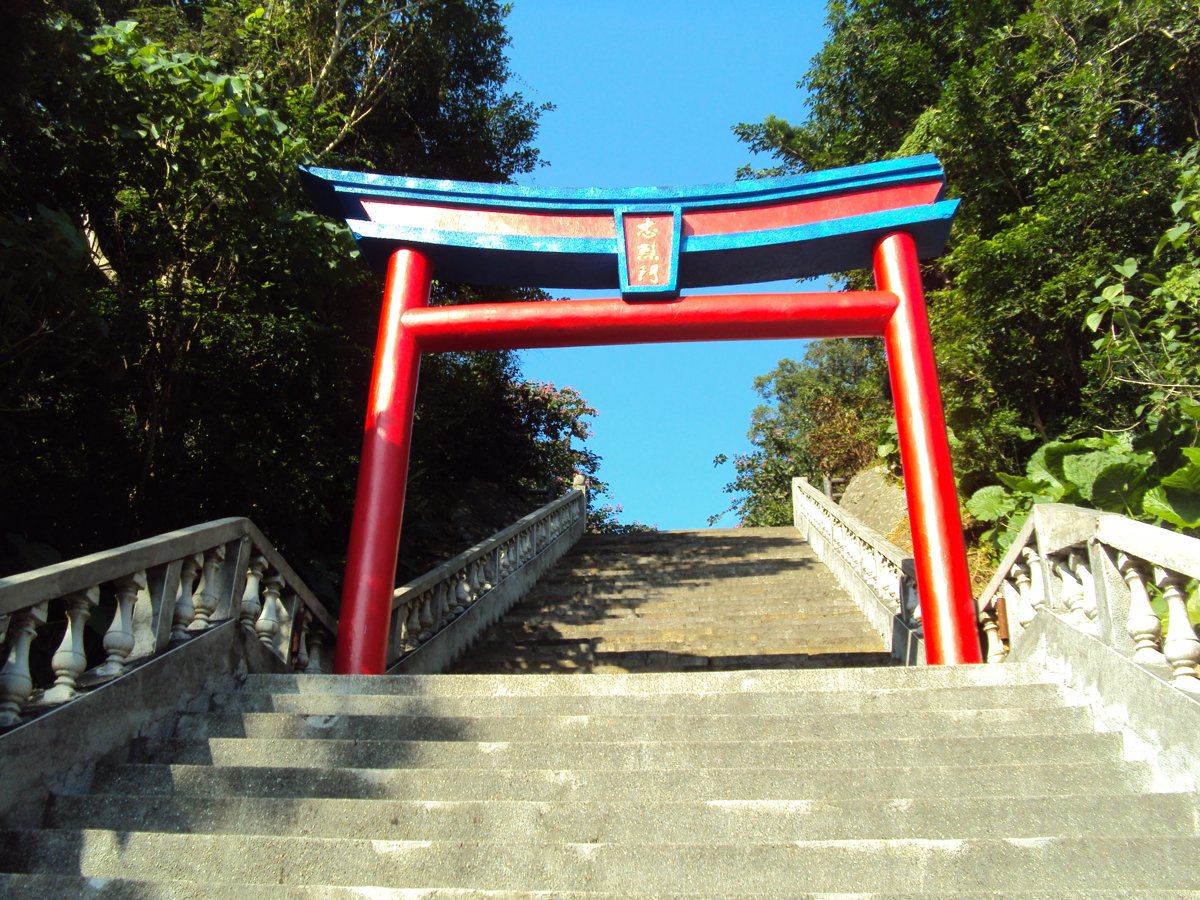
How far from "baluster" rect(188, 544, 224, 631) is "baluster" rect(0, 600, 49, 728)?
38.5 inches

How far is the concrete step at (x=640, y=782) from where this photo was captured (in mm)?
3240

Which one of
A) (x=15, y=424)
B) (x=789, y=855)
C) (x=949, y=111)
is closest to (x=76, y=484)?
(x=15, y=424)

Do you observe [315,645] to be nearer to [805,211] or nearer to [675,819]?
[675,819]

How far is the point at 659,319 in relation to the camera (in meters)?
6.52

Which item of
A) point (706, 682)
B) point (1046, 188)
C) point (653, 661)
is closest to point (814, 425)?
point (1046, 188)

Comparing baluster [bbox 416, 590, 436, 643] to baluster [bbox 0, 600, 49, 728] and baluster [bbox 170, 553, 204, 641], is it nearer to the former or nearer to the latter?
baluster [bbox 170, 553, 204, 641]

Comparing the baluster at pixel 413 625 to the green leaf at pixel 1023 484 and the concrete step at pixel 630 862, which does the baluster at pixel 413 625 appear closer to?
the concrete step at pixel 630 862

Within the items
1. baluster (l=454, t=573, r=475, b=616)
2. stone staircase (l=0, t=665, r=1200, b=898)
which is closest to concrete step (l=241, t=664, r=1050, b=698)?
stone staircase (l=0, t=665, r=1200, b=898)

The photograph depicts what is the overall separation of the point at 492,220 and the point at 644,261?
120 cm

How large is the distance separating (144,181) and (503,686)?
15.3 ft

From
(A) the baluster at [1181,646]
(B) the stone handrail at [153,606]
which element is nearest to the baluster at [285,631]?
(B) the stone handrail at [153,606]

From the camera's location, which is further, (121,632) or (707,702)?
(707,702)

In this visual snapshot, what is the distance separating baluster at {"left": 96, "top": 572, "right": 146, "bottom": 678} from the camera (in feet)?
12.3

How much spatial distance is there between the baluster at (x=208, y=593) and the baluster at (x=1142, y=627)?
4.02m
